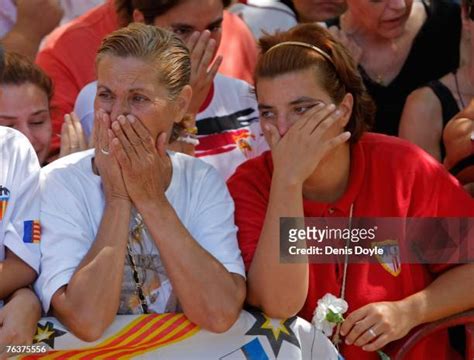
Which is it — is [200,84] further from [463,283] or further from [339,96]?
[463,283]

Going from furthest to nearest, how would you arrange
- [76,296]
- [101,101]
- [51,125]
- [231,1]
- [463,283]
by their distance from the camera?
[231,1] → [51,125] → [463,283] → [101,101] → [76,296]

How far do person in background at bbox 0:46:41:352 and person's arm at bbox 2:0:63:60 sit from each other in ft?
4.52

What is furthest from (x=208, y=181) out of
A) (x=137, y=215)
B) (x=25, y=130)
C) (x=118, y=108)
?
(x=25, y=130)

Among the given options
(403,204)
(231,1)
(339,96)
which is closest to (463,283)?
(403,204)

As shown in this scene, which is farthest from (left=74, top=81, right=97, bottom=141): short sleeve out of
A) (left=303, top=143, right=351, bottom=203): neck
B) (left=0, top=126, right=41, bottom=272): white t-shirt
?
(left=303, top=143, right=351, bottom=203): neck

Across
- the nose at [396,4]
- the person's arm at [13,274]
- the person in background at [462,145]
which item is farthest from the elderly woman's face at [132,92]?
the nose at [396,4]

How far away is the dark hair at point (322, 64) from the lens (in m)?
3.60

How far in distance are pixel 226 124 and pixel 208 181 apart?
837mm

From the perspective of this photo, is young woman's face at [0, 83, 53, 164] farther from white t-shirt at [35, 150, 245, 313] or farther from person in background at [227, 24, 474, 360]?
person in background at [227, 24, 474, 360]

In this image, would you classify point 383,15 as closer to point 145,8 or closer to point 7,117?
point 145,8

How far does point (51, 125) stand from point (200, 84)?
580 millimetres

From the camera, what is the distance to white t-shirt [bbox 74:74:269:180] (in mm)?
4109

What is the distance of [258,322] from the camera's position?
10.7 ft

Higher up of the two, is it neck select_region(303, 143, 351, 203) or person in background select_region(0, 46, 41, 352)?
person in background select_region(0, 46, 41, 352)
